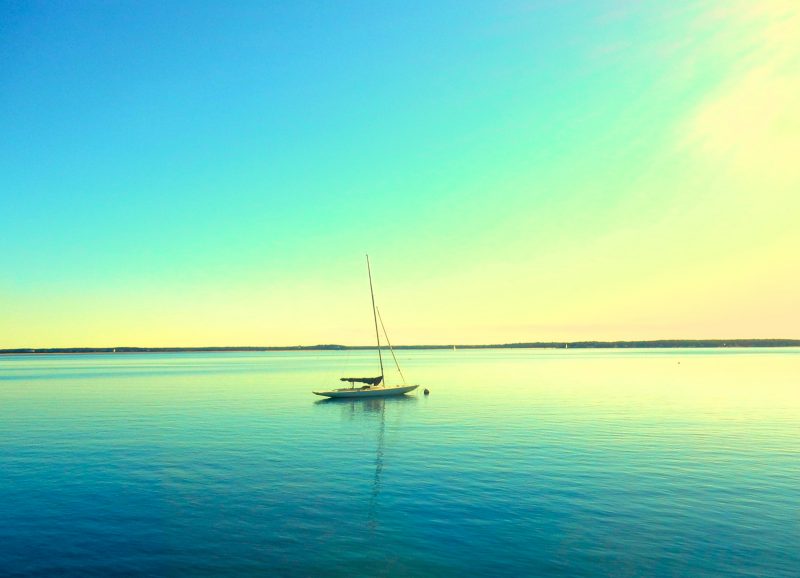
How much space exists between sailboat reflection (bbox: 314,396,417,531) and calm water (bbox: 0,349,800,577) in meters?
0.32

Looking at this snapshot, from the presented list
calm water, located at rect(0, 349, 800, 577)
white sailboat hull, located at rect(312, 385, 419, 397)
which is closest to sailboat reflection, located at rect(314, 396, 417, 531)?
calm water, located at rect(0, 349, 800, 577)

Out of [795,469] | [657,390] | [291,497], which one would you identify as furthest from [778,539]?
[657,390]

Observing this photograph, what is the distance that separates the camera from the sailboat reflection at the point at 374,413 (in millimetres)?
26883

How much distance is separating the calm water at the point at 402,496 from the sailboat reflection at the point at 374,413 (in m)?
0.32

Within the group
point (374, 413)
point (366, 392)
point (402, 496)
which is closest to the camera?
point (402, 496)

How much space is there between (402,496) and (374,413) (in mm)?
41366

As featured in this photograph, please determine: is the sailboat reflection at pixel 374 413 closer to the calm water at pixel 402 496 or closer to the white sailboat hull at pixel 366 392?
the calm water at pixel 402 496

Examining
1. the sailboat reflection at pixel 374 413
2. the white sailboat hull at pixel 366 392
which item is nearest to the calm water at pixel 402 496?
the sailboat reflection at pixel 374 413

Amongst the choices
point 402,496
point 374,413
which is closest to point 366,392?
point 374,413

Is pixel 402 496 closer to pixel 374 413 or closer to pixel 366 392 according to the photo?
pixel 374 413

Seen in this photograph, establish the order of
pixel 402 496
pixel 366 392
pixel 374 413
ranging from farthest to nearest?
pixel 366 392
pixel 374 413
pixel 402 496

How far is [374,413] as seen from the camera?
227 feet

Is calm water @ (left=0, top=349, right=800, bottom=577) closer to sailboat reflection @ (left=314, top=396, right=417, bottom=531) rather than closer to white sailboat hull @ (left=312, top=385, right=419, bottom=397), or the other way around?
sailboat reflection @ (left=314, top=396, right=417, bottom=531)

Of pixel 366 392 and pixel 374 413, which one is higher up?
pixel 366 392
